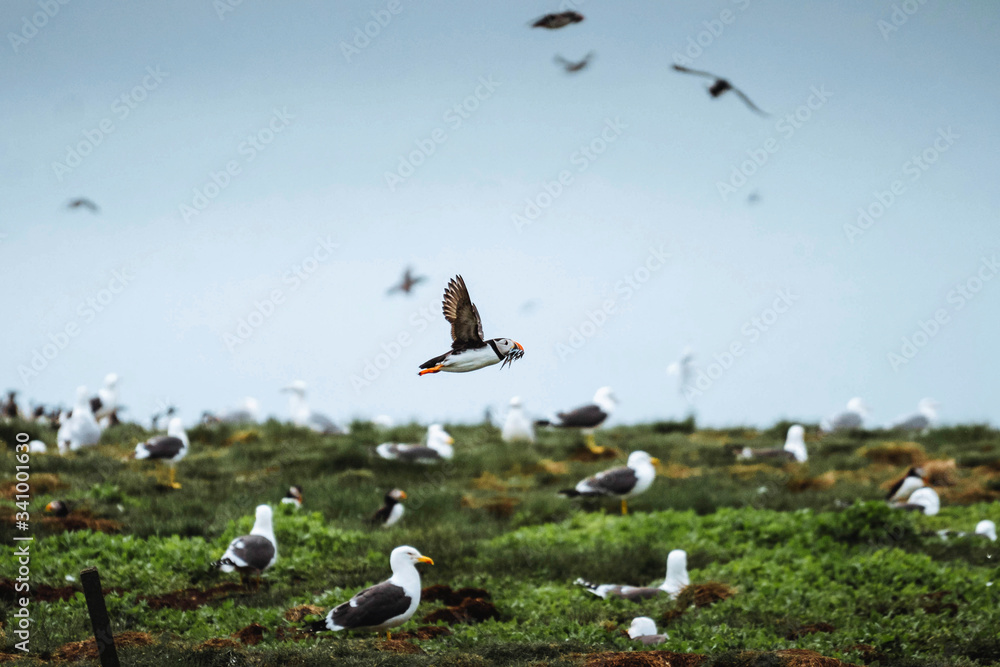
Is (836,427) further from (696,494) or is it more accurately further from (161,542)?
(161,542)

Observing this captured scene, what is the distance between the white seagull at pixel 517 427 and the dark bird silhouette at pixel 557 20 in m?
15.6

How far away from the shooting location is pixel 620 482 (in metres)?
17.2

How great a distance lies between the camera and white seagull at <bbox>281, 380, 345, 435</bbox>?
2508cm

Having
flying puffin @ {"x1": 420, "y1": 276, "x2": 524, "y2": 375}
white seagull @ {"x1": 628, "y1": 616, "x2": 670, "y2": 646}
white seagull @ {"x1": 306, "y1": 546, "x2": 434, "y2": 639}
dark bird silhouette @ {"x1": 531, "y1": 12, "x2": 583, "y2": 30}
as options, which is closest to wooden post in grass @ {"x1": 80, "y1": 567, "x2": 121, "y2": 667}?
white seagull @ {"x1": 306, "y1": 546, "x2": 434, "y2": 639}

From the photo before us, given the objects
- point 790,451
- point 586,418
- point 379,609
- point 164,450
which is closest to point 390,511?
point 164,450

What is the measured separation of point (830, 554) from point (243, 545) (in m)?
8.39

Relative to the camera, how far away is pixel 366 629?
33.8 ft

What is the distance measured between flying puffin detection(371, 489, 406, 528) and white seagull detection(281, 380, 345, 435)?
867 centimetres

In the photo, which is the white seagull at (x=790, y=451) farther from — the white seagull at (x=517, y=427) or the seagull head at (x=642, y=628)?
the seagull head at (x=642, y=628)

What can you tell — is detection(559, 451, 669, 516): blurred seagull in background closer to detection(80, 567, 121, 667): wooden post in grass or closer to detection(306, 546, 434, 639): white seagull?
detection(306, 546, 434, 639): white seagull

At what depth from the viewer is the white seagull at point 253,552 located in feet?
40.1

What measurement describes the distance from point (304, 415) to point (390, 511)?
1091 cm

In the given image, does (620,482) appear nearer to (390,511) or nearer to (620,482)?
(620,482)

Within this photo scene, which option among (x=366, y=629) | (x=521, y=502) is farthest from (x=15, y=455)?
(x=366, y=629)
